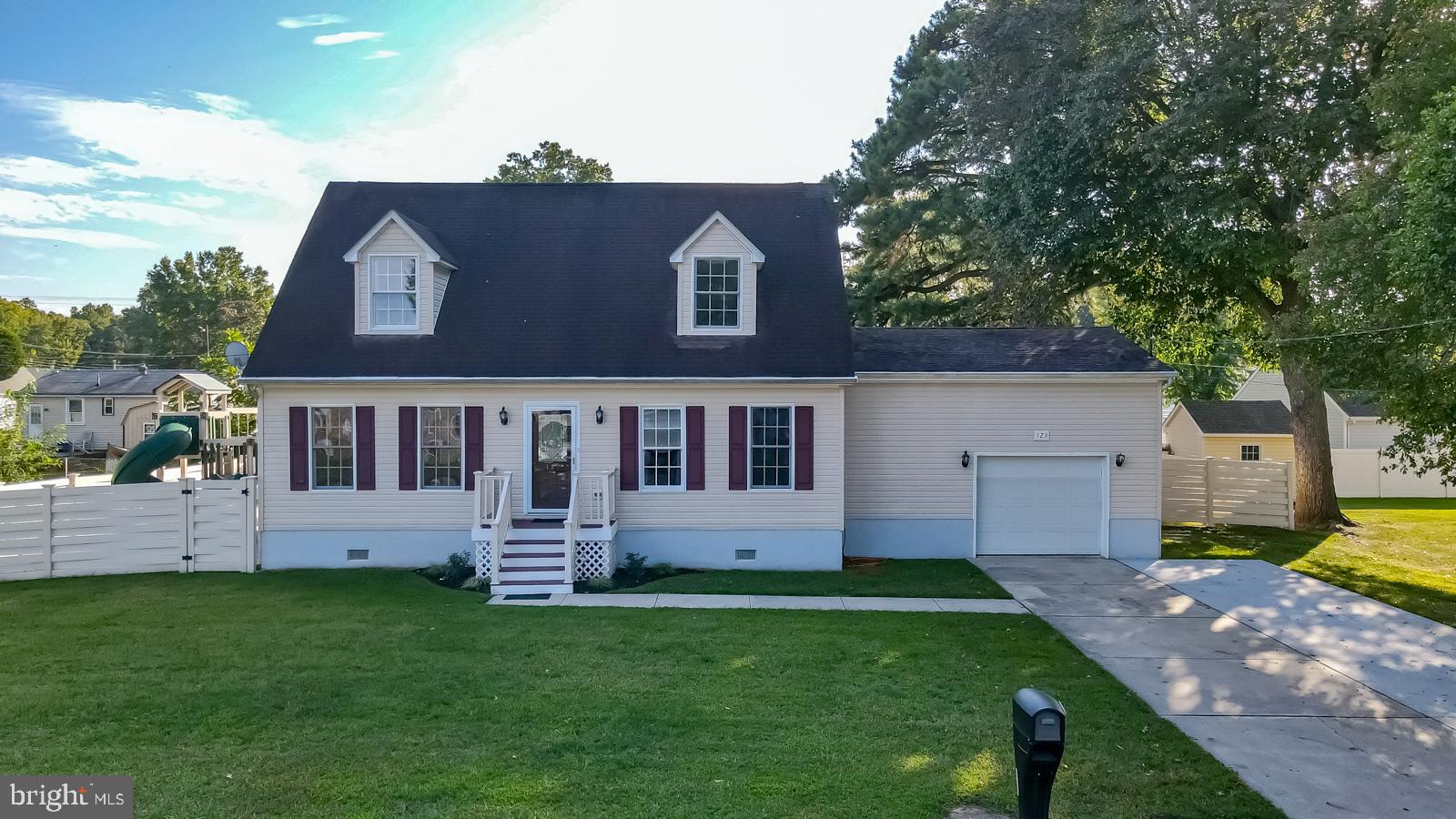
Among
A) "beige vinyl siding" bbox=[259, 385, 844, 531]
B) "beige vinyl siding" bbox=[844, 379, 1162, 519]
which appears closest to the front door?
"beige vinyl siding" bbox=[259, 385, 844, 531]

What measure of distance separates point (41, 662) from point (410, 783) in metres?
5.80

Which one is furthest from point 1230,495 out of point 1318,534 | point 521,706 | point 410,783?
point 410,783

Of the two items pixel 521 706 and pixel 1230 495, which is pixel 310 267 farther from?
pixel 1230 495

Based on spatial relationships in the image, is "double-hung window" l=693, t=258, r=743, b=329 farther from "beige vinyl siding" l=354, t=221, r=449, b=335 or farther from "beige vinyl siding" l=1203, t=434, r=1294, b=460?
"beige vinyl siding" l=1203, t=434, r=1294, b=460

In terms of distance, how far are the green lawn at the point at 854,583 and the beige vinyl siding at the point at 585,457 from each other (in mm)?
1004

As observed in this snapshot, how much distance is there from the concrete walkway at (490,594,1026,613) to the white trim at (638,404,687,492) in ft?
8.30

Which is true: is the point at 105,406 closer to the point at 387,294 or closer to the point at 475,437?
the point at 387,294

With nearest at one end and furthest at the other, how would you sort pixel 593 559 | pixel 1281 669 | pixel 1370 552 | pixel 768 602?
pixel 1281 669, pixel 768 602, pixel 593 559, pixel 1370 552

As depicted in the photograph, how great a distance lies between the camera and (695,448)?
14.2 m

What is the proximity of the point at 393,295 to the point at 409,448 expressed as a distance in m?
2.90

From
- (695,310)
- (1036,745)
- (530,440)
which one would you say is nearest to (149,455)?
(530,440)

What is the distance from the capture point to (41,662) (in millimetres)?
8578

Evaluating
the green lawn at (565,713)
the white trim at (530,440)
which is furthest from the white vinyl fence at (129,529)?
the white trim at (530,440)

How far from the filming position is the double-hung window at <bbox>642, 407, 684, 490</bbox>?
46.8 feet
